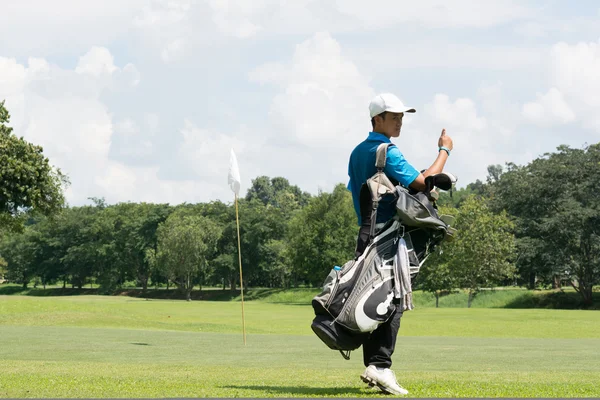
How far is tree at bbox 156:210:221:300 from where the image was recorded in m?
99.4

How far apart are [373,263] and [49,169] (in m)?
46.1

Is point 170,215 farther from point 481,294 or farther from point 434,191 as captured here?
point 434,191

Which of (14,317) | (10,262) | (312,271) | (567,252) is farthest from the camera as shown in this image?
(10,262)

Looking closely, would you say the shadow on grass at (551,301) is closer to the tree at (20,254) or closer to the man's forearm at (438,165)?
the man's forearm at (438,165)

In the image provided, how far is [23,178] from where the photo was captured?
47812mm

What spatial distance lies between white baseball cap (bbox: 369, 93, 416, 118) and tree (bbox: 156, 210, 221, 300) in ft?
304

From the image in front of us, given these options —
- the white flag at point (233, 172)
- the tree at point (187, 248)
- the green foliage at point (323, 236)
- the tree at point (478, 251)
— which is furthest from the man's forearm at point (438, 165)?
the tree at point (187, 248)

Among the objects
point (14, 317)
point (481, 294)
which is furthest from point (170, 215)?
point (14, 317)

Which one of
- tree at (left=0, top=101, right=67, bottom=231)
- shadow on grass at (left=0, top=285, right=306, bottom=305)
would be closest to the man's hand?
tree at (left=0, top=101, right=67, bottom=231)

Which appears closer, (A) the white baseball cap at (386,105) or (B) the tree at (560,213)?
(A) the white baseball cap at (386,105)

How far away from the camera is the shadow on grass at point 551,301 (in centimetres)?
7506

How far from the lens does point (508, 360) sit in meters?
14.5

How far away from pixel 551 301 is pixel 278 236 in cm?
4817

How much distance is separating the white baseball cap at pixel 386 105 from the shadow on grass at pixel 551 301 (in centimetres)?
7135
